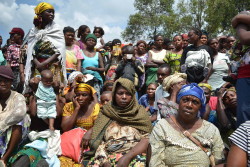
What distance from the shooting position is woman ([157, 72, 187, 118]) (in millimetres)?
3694

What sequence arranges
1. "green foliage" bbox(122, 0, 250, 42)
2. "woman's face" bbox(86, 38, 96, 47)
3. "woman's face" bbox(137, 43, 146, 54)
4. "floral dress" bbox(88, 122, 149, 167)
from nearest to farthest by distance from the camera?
"floral dress" bbox(88, 122, 149, 167), "woman's face" bbox(86, 38, 96, 47), "woman's face" bbox(137, 43, 146, 54), "green foliage" bbox(122, 0, 250, 42)

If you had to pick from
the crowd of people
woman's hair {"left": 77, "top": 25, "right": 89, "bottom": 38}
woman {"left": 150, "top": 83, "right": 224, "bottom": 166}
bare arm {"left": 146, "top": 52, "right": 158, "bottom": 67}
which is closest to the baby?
the crowd of people

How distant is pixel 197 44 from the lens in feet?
18.2

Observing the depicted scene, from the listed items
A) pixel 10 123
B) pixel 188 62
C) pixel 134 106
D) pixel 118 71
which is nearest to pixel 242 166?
pixel 134 106

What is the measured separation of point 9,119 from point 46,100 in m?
0.74

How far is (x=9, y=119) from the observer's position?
11.3 feet

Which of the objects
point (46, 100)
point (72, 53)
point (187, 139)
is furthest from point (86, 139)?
point (72, 53)

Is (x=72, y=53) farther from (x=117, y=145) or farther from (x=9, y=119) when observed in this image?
(x=117, y=145)

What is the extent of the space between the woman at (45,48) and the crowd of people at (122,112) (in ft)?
0.06

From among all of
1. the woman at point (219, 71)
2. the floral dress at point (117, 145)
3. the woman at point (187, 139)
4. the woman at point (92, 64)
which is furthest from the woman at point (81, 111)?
the woman at point (219, 71)

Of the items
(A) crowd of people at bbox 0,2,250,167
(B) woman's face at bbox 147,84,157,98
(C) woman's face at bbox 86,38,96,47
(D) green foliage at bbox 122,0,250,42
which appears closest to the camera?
(A) crowd of people at bbox 0,2,250,167

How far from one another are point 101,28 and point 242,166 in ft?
24.0

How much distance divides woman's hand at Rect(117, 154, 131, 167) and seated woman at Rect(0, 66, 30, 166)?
1424 millimetres

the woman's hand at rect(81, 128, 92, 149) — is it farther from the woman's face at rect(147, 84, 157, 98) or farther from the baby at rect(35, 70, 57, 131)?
the woman's face at rect(147, 84, 157, 98)
